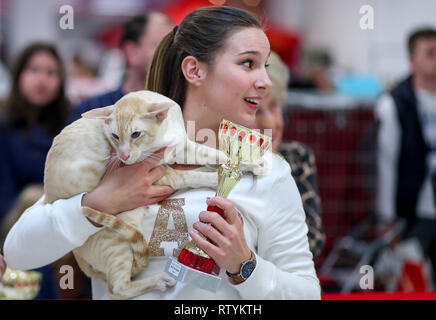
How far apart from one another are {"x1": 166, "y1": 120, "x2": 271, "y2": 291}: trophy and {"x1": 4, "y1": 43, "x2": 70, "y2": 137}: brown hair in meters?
1.75

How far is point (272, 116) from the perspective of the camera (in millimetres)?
1570

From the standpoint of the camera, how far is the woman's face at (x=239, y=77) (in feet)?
3.18

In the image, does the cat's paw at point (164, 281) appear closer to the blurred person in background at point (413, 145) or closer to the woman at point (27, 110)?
the woman at point (27, 110)

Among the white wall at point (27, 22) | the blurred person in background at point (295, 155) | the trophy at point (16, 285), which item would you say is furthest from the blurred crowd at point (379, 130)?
the white wall at point (27, 22)

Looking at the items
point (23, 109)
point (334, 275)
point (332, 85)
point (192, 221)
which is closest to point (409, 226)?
point (334, 275)

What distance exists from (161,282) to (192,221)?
122 millimetres

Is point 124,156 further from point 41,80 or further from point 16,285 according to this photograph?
point 41,80

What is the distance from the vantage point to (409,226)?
3.09 metres

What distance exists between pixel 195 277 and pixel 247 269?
0.30ft

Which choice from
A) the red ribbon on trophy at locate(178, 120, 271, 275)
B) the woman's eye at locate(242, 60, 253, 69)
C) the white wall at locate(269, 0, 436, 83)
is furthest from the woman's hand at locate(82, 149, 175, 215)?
the white wall at locate(269, 0, 436, 83)

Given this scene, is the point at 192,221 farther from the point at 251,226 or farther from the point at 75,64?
the point at 75,64

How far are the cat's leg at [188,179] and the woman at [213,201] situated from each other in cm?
1

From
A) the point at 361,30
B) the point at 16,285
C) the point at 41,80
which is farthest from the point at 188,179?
the point at 361,30

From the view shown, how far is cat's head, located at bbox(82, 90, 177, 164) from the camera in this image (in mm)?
953
